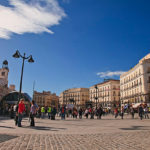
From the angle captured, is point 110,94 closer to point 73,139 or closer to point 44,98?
point 44,98

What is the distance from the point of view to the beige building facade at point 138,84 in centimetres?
5019

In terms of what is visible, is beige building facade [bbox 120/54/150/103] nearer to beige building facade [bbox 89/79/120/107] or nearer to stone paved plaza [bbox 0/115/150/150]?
beige building facade [bbox 89/79/120/107]

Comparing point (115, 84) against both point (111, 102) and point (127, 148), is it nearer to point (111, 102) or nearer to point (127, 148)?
point (111, 102)

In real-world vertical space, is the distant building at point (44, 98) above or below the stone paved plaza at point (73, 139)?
above

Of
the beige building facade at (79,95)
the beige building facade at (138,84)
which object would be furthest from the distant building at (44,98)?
the beige building facade at (138,84)

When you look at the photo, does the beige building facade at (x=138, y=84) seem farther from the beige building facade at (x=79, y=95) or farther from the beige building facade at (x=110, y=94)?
the beige building facade at (x=79, y=95)

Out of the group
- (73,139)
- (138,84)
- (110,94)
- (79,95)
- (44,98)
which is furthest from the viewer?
(44,98)

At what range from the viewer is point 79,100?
102562 millimetres

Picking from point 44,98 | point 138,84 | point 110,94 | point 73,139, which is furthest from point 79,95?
point 73,139

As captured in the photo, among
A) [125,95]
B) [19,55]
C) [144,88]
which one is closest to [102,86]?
[125,95]

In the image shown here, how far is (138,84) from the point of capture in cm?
5412

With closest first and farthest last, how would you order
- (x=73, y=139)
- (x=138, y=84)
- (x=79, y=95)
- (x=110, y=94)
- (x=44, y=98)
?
(x=73, y=139), (x=138, y=84), (x=110, y=94), (x=79, y=95), (x=44, y=98)

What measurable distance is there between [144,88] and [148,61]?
8141mm

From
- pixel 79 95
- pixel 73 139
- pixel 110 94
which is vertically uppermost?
pixel 79 95
